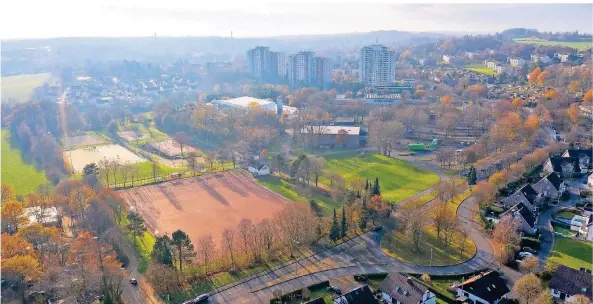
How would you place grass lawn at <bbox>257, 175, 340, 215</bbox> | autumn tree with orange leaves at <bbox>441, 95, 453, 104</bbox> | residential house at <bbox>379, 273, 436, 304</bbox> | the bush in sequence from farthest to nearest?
autumn tree with orange leaves at <bbox>441, 95, 453, 104</bbox> < grass lawn at <bbox>257, 175, 340, 215</bbox> < the bush < residential house at <bbox>379, 273, 436, 304</bbox>

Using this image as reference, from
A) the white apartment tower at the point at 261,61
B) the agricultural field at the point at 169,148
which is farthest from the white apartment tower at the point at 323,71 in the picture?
the agricultural field at the point at 169,148

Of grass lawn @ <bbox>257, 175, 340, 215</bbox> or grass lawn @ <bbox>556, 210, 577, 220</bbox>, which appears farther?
grass lawn @ <bbox>257, 175, 340, 215</bbox>

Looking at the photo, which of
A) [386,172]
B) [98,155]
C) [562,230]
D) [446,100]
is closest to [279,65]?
[446,100]

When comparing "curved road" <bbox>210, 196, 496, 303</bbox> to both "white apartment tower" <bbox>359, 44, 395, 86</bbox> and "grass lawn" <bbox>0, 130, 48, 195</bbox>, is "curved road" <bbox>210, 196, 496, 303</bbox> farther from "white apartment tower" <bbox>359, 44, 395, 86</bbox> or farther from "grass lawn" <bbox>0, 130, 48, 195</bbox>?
"white apartment tower" <bbox>359, 44, 395, 86</bbox>

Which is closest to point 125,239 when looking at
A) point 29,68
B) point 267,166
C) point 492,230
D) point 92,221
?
point 92,221

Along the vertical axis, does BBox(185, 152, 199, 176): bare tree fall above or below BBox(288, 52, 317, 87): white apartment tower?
below

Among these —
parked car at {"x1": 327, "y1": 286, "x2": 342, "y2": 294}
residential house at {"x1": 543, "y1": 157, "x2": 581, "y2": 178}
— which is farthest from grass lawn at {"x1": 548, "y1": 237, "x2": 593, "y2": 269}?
parked car at {"x1": 327, "y1": 286, "x2": 342, "y2": 294}

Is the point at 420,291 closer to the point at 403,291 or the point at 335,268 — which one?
the point at 403,291
